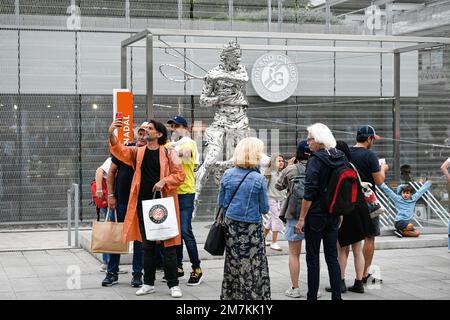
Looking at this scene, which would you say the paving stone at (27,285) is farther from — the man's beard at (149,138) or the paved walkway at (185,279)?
the man's beard at (149,138)

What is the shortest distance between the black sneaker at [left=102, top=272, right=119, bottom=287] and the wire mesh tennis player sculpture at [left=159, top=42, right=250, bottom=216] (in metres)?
3.28

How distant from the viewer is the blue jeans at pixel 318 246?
320 inches

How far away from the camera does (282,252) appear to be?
12.0 m

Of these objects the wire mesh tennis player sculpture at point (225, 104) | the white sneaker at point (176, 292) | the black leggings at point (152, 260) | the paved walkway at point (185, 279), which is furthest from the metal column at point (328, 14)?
the white sneaker at point (176, 292)

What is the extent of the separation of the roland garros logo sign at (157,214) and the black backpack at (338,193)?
5.39 ft

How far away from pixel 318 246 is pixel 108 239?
2392mm

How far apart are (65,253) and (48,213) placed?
401cm

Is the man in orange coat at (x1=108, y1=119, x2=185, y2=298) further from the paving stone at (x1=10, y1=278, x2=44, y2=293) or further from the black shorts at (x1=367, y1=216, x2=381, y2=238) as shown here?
the black shorts at (x1=367, y1=216, x2=381, y2=238)

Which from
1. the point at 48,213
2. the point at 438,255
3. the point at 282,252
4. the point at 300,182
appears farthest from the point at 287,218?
the point at 48,213

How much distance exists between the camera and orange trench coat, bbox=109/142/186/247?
8758 millimetres

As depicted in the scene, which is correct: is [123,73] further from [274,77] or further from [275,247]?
[274,77]

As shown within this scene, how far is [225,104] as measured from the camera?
41.4 ft

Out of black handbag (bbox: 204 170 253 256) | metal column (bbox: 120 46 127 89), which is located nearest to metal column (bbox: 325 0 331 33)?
metal column (bbox: 120 46 127 89)
